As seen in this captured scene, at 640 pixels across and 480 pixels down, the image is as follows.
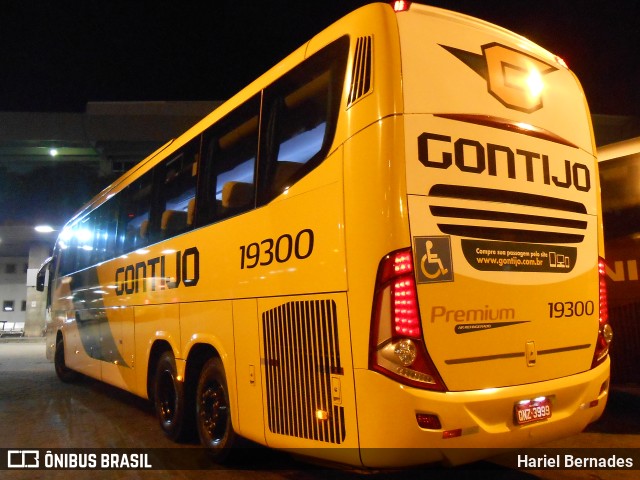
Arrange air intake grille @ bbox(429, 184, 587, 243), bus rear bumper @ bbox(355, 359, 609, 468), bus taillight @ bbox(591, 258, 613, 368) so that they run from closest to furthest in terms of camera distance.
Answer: bus rear bumper @ bbox(355, 359, 609, 468) < air intake grille @ bbox(429, 184, 587, 243) < bus taillight @ bbox(591, 258, 613, 368)

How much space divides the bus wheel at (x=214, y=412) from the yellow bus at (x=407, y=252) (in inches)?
1.0

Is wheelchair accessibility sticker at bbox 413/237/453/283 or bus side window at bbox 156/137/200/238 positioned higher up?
bus side window at bbox 156/137/200/238

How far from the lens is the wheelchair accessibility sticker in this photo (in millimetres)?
3395

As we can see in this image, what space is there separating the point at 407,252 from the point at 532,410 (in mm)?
1445

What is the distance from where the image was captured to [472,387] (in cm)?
347

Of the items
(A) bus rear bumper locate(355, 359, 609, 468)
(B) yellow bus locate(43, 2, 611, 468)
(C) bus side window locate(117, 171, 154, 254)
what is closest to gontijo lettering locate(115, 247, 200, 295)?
(C) bus side window locate(117, 171, 154, 254)

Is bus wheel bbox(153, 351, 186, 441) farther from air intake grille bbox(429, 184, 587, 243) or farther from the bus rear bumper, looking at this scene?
air intake grille bbox(429, 184, 587, 243)

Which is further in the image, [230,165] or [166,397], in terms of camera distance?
[166,397]

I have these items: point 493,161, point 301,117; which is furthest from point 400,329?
point 301,117

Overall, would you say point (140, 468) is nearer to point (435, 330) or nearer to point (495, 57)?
Answer: point (435, 330)

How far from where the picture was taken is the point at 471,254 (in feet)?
11.8

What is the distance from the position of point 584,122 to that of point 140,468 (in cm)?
515

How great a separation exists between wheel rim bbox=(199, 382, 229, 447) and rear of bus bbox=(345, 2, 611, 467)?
2151mm

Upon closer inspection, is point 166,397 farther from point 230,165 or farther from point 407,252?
point 407,252
